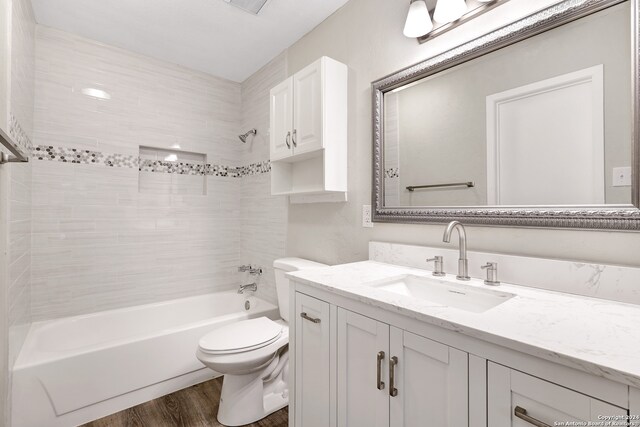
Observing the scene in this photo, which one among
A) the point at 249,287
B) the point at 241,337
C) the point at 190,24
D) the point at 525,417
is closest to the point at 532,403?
the point at 525,417

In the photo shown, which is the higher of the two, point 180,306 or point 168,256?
point 168,256

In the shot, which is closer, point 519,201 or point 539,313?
point 539,313

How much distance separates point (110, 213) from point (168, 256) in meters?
0.55

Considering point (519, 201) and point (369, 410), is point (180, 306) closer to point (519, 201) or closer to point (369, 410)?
point (369, 410)

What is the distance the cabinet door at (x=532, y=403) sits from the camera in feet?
1.87

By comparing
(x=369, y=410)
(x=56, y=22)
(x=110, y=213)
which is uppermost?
(x=56, y=22)

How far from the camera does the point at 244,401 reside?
1668 mm

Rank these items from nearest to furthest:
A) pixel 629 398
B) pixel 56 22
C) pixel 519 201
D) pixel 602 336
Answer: pixel 629 398 → pixel 602 336 → pixel 519 201 → pixel 56 22

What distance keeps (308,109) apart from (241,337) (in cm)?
138

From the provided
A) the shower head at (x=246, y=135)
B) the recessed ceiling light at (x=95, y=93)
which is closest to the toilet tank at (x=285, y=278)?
the shower head at (x=246, y=135)

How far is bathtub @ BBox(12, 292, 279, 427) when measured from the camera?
5.08 ft

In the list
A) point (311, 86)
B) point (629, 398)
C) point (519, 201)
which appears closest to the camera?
point (629, 398)

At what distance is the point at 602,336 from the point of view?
656 millimetres

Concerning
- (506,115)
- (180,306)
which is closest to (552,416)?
(506,115)
